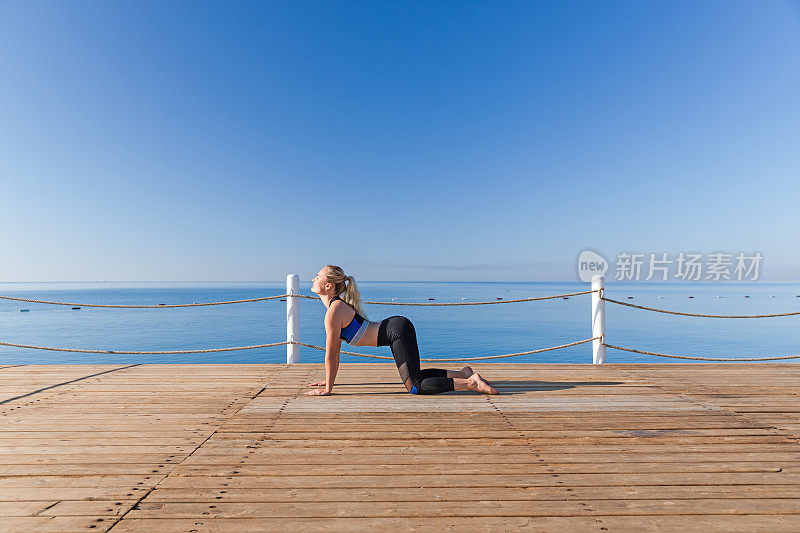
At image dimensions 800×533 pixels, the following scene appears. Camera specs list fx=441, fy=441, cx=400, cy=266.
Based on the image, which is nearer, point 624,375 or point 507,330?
point 624,375

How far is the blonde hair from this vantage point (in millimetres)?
4195

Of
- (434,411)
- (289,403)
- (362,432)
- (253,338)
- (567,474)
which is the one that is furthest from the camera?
(253,338)

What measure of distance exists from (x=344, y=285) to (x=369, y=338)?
0.56 meters

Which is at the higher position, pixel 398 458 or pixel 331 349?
pixel 331 349

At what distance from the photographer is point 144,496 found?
215cm

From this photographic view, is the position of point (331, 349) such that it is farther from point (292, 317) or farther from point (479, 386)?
point (292, 317)

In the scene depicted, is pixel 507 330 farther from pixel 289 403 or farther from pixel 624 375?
pixel 289 403

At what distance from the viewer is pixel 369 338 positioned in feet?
13.5

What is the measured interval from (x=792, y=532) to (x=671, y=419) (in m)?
1.65

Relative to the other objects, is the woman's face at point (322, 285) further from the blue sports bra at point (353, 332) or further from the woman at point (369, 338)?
the blue sports bra at point (353, 332)

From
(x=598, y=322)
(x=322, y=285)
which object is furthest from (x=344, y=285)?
(x=598, y=322)

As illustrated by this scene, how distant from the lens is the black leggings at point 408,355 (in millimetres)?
4023

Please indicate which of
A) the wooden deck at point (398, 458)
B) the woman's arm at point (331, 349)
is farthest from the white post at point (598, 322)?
the woman's arm at point (331, 349)

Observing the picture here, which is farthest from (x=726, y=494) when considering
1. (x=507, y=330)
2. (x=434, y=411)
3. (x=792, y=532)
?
(x=507, y=330)
